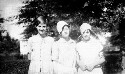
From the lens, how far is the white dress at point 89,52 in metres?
3.67

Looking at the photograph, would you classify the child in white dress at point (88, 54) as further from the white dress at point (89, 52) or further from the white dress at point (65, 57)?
the white dress at point (65, 57)

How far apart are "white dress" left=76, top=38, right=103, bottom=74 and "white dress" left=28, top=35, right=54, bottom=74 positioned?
0.84 metres

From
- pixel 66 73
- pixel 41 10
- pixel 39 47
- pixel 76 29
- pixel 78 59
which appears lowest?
pixel 66 73

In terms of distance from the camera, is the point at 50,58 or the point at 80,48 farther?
the point at 50,58

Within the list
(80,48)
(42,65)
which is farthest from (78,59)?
(42,65)

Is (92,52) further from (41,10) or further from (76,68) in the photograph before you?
(41,10)

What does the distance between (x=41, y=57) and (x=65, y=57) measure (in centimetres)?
68

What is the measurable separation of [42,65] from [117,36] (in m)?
5.34

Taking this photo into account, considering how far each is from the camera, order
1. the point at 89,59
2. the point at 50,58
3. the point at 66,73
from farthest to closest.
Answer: the point at 50,58 < the point at 66,73 < the point at 89,59

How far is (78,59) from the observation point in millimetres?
3803

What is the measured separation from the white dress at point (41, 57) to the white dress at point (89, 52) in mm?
842

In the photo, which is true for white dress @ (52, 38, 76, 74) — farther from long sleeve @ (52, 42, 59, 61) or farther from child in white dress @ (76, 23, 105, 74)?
child in white dress @ (76, 23, 105, 74)

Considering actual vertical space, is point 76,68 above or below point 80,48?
below

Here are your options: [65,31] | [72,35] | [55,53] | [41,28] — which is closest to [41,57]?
[55,53]
